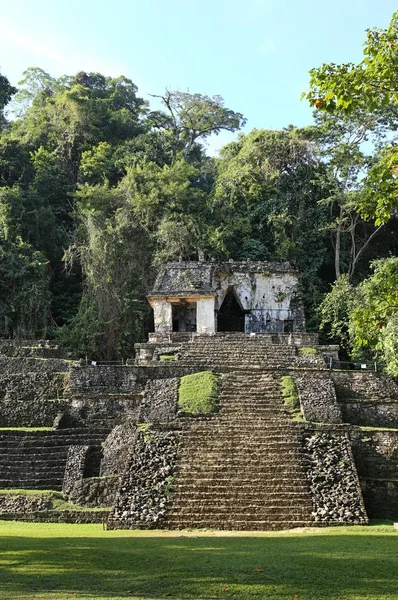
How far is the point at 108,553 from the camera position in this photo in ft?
25.1

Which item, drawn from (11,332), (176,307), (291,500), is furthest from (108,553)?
(11,332)

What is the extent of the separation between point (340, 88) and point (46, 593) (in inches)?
210

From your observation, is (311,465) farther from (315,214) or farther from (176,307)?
(315,214)

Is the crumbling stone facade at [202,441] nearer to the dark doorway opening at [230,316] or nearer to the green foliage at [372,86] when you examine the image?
the green foliage at [372,86]

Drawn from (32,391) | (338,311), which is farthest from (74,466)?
(338,311)

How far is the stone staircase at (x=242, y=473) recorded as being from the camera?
11805mm

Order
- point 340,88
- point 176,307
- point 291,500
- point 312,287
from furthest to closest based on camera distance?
point 312,287 → point 176,307 → point 291,500 → point 340,88

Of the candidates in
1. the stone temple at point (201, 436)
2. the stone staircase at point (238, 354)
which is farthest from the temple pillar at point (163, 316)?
the stone staircase at point (238, 354)

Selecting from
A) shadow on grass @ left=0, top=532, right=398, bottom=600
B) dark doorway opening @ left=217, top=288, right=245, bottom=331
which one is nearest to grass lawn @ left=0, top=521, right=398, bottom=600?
shadow on grass @ left=0, top=532, right=398, bottom=600

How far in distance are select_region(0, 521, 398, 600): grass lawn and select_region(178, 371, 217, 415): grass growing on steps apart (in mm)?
5812

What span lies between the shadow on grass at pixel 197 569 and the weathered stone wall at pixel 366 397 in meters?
7.94

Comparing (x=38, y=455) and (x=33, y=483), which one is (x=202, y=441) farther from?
(x=38, y=455)

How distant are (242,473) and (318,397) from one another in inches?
154

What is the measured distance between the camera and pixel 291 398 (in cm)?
1611
